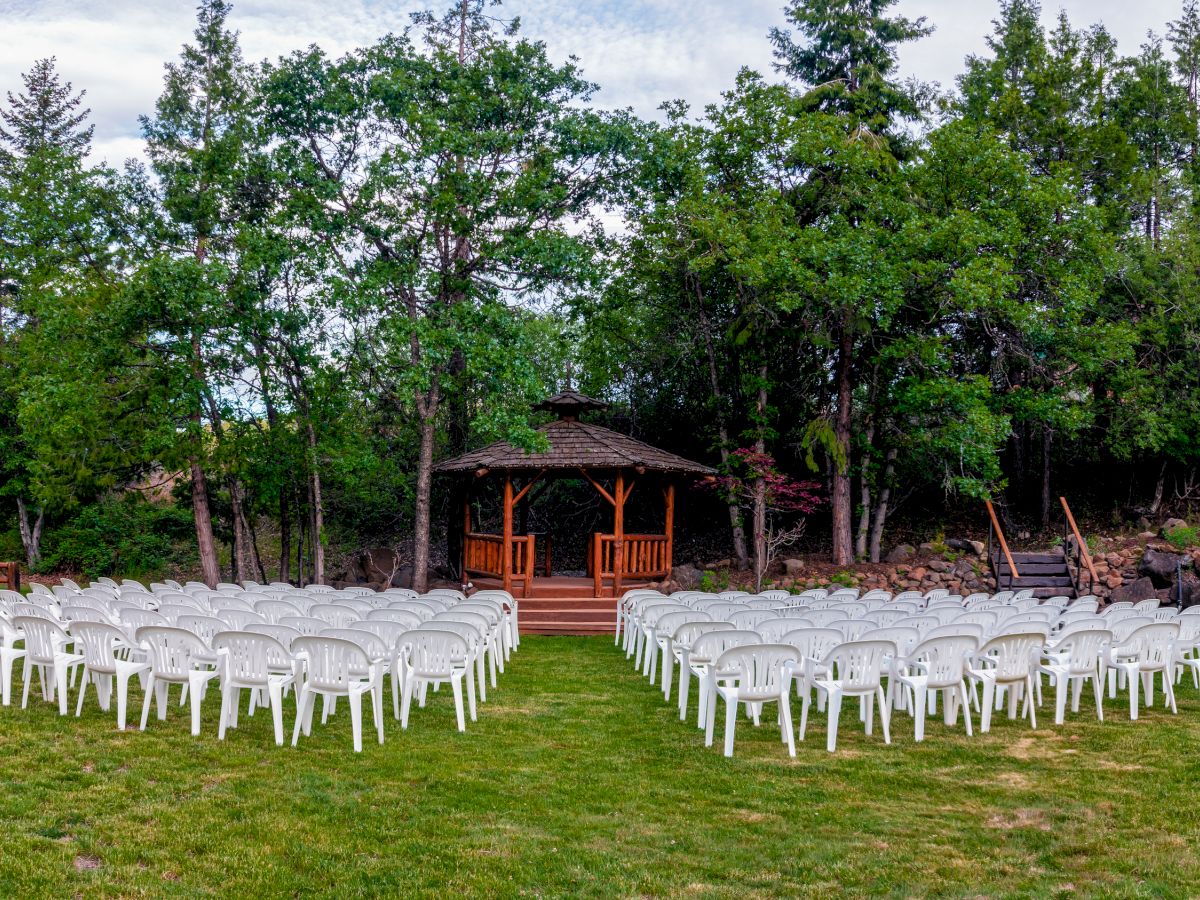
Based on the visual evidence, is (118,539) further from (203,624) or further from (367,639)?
(367,639)

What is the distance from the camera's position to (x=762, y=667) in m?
7.46

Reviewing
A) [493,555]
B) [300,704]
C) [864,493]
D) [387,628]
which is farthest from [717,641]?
[864,493]

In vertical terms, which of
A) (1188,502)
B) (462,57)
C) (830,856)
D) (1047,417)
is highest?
(462,57)

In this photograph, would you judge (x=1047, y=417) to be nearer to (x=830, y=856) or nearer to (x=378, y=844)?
(x=830, y=856)

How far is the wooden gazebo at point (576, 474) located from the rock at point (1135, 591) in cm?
822

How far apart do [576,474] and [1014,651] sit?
527 inches

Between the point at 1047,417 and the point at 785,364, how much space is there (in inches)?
243

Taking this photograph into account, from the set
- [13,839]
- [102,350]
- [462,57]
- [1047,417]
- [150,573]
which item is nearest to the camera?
[13,839]

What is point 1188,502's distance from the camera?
76.6 feet

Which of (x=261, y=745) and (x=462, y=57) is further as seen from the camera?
(x=462, y=57)

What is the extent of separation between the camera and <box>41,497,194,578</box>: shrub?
2445 cm

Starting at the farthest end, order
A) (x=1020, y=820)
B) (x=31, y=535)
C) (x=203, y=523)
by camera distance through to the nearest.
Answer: (x=31, y=535) < (x=203, y=523) < (x=1020, y=820)

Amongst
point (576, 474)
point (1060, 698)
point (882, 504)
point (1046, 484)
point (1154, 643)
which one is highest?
point (576, 474)

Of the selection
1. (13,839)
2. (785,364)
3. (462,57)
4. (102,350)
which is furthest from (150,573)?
(13,839)
